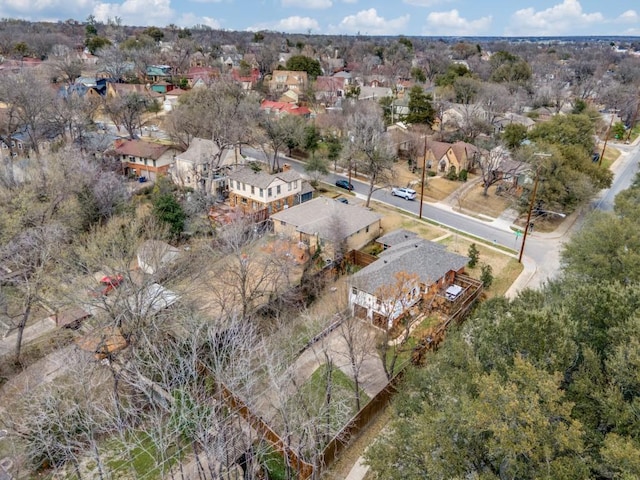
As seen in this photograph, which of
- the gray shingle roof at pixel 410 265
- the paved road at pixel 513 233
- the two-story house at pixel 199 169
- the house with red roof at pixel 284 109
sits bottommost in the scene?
the paved road at pixel 513 233

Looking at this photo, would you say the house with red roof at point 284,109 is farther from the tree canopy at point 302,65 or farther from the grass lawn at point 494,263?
the grass lawn at point 494,263

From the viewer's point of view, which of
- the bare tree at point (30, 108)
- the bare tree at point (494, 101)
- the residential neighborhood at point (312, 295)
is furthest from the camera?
the bare tree at point (494, 101)

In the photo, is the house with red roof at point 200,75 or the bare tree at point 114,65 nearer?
the bare tree at point 114,65

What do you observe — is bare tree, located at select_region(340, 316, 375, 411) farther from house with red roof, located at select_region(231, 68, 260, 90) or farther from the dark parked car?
house with red roof, located at select_region(231, 68, 260, 90)

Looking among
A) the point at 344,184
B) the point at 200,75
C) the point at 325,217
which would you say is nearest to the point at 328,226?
the point at 325,217

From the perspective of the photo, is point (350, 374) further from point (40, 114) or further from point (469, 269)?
point (40, 114)

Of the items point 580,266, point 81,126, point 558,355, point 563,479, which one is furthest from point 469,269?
point 81,126

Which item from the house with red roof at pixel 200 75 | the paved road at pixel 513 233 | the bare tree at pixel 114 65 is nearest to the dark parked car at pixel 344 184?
the paved road at pixel 513 233

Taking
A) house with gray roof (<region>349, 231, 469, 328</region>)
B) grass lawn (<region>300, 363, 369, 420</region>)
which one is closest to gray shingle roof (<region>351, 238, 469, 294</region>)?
house with gray roof (<region>349, 231, 469, 328</region>)
